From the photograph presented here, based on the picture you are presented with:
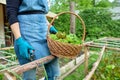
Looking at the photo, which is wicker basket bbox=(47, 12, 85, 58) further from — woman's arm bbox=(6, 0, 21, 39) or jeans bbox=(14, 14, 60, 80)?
woman's arm bbox=(6, 0, 21, 39)

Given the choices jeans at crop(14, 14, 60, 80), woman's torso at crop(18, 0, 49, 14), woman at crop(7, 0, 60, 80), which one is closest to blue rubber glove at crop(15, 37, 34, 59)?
woman at crop(7, 0, 60, 80)

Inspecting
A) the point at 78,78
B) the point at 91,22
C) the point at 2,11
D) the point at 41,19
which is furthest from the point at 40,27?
the point at 91,22

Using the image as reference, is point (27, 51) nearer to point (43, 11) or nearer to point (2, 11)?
point (43, 11)

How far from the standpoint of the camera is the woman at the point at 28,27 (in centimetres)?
208

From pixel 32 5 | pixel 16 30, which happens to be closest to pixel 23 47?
pixel 16 30

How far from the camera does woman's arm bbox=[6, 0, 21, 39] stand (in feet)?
6.80

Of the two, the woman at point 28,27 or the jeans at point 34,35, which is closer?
the woman at point 28,27

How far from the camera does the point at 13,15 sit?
210cm

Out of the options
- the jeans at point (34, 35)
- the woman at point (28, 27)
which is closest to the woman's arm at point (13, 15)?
the woman at point (28, 27)

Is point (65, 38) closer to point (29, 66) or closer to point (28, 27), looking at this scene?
point (28, 27)

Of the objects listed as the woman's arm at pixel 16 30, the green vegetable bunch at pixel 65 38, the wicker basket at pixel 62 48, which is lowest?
the wicker basket at pixel 62 48

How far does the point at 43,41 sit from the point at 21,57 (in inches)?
10.4

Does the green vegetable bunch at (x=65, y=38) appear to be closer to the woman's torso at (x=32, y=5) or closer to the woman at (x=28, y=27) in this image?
the woman at (x=28, y=27)

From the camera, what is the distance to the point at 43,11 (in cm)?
233
